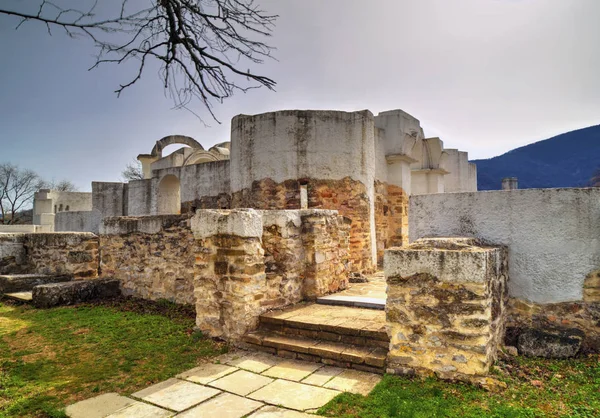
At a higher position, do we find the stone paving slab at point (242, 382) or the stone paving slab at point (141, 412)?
the stone paving slab at point (242, 382)

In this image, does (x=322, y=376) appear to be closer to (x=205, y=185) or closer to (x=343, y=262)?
(x=343, y=262)

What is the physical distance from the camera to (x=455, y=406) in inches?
124

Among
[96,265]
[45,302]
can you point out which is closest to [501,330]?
[45,302]

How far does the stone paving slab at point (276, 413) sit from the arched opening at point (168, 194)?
12299 mm

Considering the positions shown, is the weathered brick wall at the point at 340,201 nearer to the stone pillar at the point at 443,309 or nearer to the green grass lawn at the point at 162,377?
the green grass lawn at the point at 162,377

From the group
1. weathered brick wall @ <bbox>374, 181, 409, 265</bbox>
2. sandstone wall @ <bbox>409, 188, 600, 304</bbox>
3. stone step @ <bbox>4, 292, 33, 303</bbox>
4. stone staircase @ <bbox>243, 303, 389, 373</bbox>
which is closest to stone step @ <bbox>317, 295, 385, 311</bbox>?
stone staircase @ <bbox>243, 303, 389, 373</bbox>

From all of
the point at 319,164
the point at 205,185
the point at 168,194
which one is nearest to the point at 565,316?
the point at 319,164

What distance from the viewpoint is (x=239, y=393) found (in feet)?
11.5

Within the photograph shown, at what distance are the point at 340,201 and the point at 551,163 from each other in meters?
31.7

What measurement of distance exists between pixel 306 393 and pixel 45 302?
6.19 m

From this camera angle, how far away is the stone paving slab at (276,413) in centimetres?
308

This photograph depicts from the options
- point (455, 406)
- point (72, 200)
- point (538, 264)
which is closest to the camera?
point (455, 406)

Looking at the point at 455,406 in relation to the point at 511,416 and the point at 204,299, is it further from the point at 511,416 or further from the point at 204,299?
the point at 204,299

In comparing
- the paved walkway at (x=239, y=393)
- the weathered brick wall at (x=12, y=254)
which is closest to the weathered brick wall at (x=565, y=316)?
the paved walkway at (x=239, y=393)
